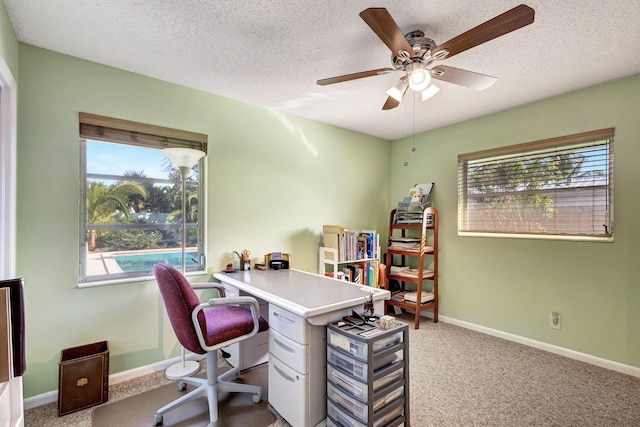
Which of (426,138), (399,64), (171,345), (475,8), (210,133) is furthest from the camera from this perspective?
(426,138)

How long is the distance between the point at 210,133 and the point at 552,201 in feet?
10.4

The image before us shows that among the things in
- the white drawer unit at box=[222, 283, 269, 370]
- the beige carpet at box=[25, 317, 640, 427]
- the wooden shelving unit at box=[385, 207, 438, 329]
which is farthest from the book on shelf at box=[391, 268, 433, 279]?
the white drawer unit at box=[222, 283, 269, 370]

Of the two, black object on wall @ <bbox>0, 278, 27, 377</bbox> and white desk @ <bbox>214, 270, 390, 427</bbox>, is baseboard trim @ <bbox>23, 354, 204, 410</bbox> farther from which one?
white desk @ <bbox>214, 270, 390, 427</bbox>

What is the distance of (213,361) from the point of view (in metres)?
1.82

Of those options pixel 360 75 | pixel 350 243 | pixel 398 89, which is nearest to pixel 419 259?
pixel 350 243

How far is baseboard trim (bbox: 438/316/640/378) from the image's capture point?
227 centimetres

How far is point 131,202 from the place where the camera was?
227cm

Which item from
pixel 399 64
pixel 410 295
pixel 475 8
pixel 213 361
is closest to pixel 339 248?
pixel 410 295

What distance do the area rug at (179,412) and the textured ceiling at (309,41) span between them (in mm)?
2324

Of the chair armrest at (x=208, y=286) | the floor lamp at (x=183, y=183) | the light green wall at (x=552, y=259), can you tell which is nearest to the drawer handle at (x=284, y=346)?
the chair armrest at (x=208, y=286)

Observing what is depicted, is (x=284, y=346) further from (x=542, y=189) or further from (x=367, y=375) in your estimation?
(x=542, y=189)

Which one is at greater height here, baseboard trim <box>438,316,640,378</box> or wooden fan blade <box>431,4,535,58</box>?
wooden fan blade <box>431,4,535,58</box>

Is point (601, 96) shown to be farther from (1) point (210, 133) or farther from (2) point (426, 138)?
(1) point (210, 133)

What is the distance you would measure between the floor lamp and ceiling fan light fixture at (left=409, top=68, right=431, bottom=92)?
61.8 inches
